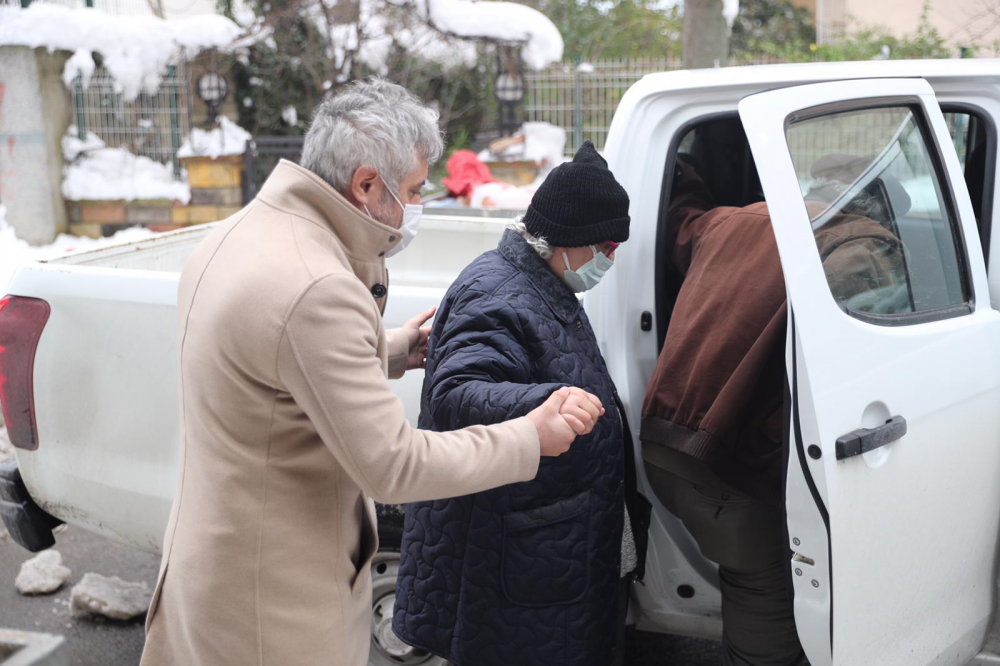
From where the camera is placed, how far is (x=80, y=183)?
10023 mm

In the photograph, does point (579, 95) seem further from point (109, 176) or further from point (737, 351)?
point (737, 351)

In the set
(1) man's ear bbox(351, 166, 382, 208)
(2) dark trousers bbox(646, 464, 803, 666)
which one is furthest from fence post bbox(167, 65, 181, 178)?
(1) man's ear bbox(351, 166, 382, 208)

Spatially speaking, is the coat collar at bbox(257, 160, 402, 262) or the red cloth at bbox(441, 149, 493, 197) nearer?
the coat collar at bbox(257, 160, 402, 262)

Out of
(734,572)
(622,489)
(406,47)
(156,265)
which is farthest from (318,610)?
(406,47)

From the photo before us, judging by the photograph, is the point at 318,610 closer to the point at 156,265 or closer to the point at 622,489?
the point at 622,489

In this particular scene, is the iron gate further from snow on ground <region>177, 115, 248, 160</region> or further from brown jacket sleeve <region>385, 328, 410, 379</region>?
brown jacket sleeve <region>385, 328, 410, 379</region>

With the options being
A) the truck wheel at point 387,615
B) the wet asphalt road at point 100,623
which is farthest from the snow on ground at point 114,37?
the truck wheel at point 387,615

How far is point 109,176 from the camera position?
1007 centimetres

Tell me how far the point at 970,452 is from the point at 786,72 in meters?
1.06

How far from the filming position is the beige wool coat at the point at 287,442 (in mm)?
1669

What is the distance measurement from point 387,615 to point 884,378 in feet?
5.59

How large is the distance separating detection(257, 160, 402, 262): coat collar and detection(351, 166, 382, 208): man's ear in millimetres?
28

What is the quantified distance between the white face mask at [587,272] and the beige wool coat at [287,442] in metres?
0.55

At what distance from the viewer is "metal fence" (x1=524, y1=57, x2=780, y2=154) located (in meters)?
9.95
